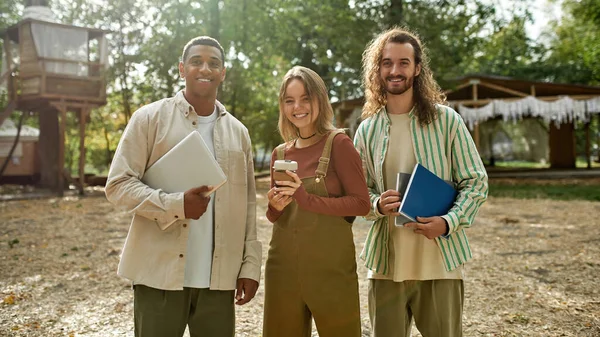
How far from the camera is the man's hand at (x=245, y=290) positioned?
2.96m

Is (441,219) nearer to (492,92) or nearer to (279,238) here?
(279,238)

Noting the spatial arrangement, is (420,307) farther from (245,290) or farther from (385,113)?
(385,113)

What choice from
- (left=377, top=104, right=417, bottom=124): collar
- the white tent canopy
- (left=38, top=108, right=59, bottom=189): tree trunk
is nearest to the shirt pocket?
(left=377, top=104, right=417, bottom=124): collar

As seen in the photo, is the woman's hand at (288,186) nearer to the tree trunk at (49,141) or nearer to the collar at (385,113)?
the collar at (385,113)

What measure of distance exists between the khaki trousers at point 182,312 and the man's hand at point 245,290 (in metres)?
0.04

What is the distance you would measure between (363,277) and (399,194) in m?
4.54

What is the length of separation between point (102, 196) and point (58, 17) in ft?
36.7

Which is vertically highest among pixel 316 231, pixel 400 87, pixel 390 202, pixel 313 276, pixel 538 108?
pixel 538 108

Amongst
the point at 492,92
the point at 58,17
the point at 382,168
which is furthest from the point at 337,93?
the point at 382,168

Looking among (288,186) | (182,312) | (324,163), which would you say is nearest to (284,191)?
(288,186)

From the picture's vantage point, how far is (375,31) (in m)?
19.3

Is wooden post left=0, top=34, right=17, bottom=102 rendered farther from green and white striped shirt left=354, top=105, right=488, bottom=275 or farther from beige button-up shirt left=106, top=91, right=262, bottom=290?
green and white striped shirt left=354, top=105, right=488, bottom=275

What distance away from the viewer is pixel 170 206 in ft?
8.50

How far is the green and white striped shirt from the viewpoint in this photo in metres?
2.92
